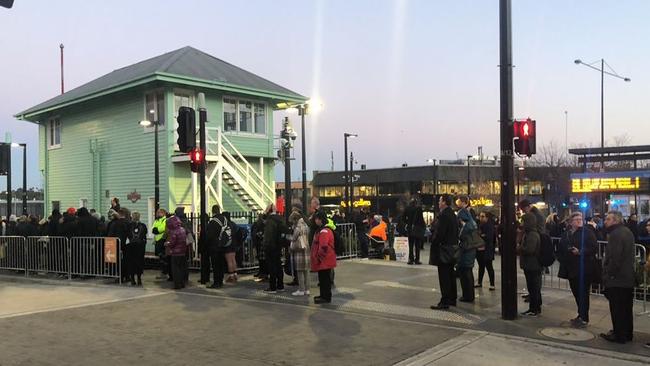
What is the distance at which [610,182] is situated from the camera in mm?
22344

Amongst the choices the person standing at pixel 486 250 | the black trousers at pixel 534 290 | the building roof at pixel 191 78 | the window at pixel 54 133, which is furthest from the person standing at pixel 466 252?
the window at pixel 54 133

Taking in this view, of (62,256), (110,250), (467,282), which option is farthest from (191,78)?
(467,282)

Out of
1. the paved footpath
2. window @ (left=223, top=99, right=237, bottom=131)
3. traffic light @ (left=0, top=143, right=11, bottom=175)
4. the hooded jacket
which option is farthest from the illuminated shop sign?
traffic light @ (left=0, top=143, right=11, bottom=175)

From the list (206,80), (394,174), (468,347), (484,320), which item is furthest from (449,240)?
(394,174)

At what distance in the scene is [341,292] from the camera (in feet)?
35.3

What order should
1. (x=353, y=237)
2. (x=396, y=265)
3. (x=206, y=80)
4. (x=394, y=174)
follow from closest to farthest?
(x=396, y=265) → (x=353, y=237) → (x=206, y=80) → (x=394, y=174)

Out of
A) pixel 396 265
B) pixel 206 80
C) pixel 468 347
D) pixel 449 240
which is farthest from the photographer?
pixel 206 80

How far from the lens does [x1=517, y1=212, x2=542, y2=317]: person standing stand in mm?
8648

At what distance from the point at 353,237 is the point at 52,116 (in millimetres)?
16210

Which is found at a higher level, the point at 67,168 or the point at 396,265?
the point at 67,168

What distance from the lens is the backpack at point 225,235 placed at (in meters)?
11.8

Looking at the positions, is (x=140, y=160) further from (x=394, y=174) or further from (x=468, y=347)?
(x=394, y=174)

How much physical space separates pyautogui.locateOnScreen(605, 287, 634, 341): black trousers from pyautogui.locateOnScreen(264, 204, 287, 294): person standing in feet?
19.1

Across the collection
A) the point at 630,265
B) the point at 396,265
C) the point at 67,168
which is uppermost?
the point at 67,168
